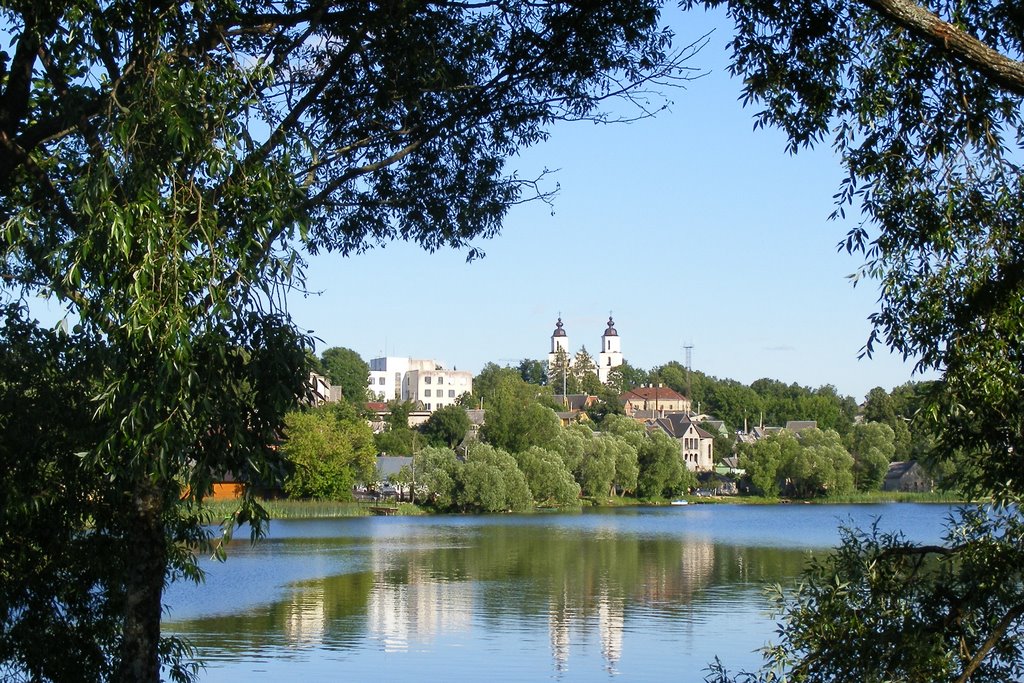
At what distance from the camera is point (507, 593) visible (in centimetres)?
2277

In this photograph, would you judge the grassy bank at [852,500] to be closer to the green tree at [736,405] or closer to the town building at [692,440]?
the town building at [692,440]

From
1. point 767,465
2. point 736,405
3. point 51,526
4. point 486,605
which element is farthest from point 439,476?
point 736,405

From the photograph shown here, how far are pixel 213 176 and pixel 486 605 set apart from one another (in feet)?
53.8

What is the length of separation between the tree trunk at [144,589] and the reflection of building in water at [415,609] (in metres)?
10.2

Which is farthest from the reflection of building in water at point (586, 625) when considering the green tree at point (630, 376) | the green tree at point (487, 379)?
the green tree at point (630, 376)

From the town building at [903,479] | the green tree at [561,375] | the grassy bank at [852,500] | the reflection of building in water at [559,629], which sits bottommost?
the reflection of building in water at [559,629]

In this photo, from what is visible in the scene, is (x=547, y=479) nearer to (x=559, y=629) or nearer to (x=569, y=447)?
(x=569, y=447)

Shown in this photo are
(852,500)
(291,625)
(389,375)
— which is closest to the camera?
(291,625)

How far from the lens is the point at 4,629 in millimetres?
8203

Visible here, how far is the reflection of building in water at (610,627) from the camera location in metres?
16.2

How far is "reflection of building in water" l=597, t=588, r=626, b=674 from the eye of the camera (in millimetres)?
16219

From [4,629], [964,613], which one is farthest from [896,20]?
[4,629]

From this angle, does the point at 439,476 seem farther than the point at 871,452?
No

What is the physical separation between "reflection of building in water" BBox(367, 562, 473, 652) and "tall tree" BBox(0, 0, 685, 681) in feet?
31.8
